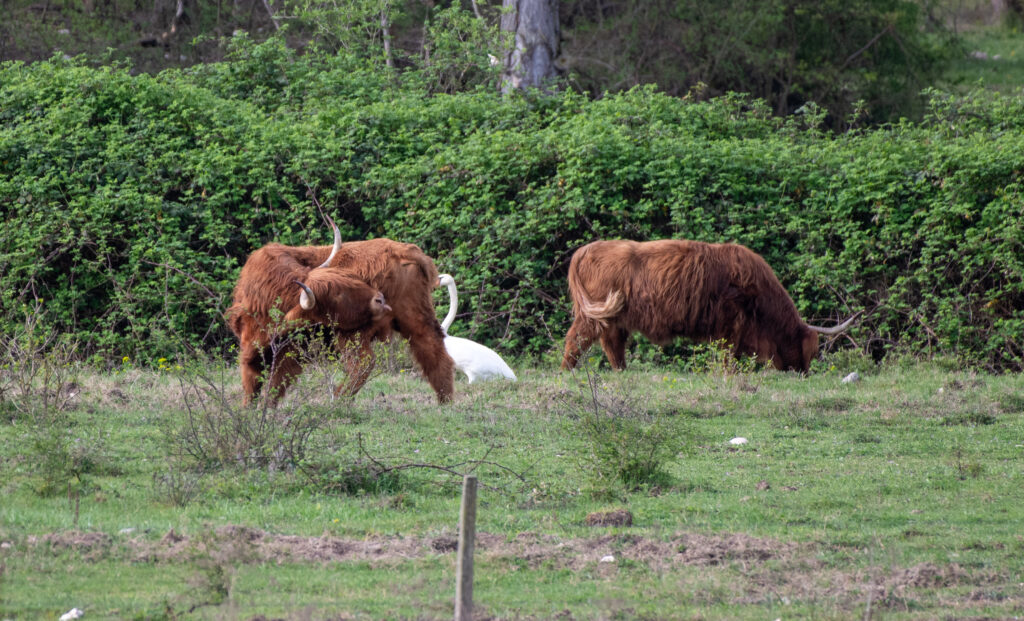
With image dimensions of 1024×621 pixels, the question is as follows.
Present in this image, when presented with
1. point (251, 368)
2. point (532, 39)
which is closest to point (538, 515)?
point (251, 368)

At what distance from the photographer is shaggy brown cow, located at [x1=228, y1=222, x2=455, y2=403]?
363 inches

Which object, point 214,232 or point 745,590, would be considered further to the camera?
point 214,232

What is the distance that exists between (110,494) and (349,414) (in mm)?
2668

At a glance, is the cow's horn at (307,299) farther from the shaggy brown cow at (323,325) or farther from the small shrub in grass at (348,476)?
the small shrub in grass at (348,476)

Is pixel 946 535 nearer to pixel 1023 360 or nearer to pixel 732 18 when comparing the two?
pixel 1023 360

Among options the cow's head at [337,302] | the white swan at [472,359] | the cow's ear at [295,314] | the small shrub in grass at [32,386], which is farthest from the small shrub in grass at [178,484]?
the white swan at [472,359]

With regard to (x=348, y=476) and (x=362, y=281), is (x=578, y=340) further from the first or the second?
(x=348, y=476)

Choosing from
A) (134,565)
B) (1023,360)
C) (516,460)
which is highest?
(134,565)

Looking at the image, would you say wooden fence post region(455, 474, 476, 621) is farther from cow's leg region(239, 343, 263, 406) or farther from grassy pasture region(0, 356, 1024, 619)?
cow's leg region(239, 343, 263, 406)

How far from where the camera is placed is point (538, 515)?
6.70m

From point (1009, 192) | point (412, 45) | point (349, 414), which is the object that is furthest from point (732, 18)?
point (349, 414)

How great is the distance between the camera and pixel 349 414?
9.37 meters

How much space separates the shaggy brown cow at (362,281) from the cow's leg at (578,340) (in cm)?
298

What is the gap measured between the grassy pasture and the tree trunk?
10906 millimetres
